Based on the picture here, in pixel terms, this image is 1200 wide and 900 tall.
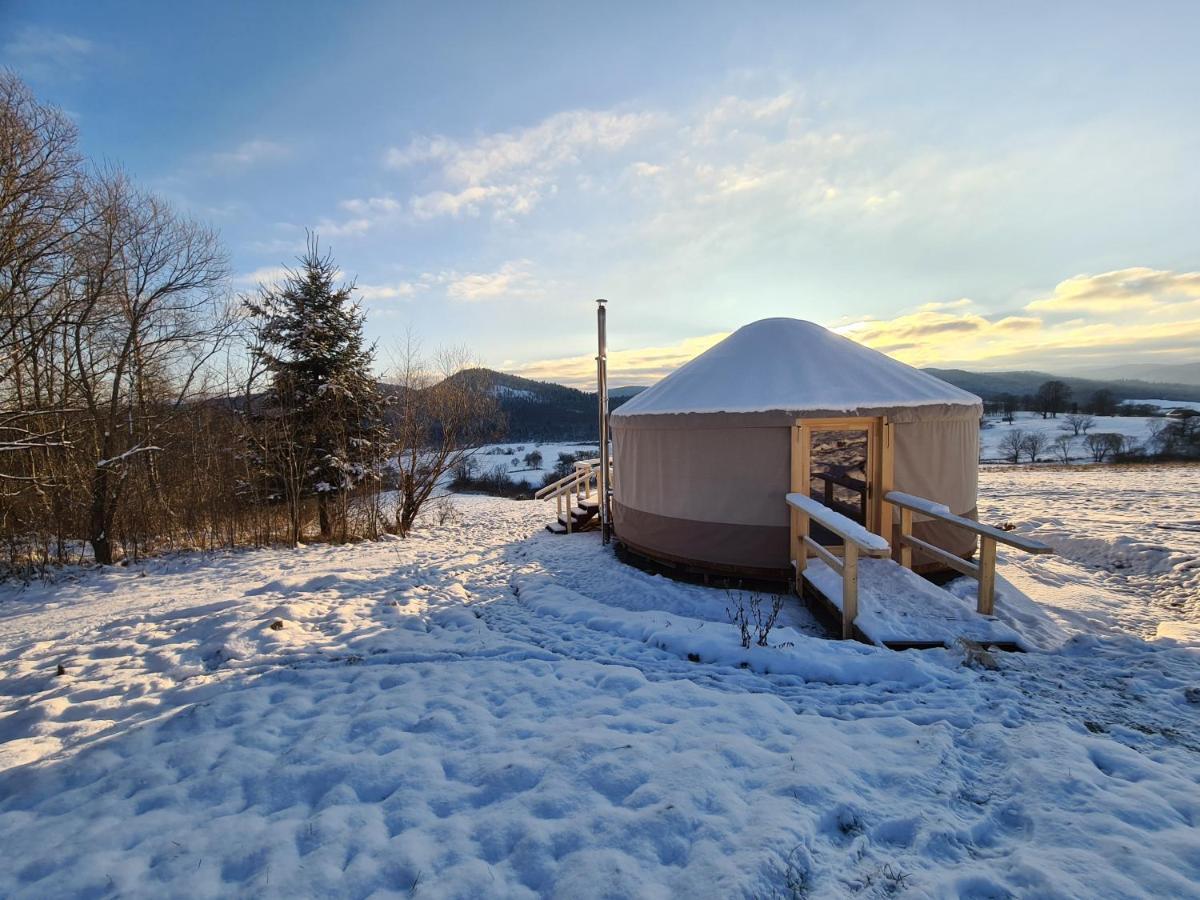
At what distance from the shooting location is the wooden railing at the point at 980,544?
382cm

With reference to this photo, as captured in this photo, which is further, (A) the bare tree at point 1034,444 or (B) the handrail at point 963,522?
(A) the bare tree at point 1034,444

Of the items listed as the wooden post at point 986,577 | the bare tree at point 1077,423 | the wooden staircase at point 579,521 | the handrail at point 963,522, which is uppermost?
the bare tree at point 1077,423

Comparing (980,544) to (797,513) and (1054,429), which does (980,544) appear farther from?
(1054,429)

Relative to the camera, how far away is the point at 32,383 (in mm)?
7453

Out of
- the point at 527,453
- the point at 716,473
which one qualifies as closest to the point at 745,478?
the point at 716,473

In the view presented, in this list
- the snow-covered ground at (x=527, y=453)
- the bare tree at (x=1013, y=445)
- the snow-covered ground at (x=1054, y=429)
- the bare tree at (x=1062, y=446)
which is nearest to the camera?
the bare tree at (x=1062, y=446)

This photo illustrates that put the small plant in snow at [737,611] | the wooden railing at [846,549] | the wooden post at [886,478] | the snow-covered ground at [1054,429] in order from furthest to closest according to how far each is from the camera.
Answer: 1. the snow-covered ground at [1054,429]
2. the wooden post at [886,478]
3. the small plant in snow at [737,611]
4. the wooden railing at [846,549]

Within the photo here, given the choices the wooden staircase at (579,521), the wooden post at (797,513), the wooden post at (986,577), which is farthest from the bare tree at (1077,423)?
the wooden post at (986,577)

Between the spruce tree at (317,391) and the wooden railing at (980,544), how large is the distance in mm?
8711

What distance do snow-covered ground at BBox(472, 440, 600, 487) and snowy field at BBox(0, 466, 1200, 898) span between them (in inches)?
926

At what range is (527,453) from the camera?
A: 41000 mm

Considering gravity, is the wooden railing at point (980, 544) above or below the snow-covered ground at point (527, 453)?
above

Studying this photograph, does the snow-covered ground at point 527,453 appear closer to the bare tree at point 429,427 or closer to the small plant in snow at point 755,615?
the bare tree at point 429,427

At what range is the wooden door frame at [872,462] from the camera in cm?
519
